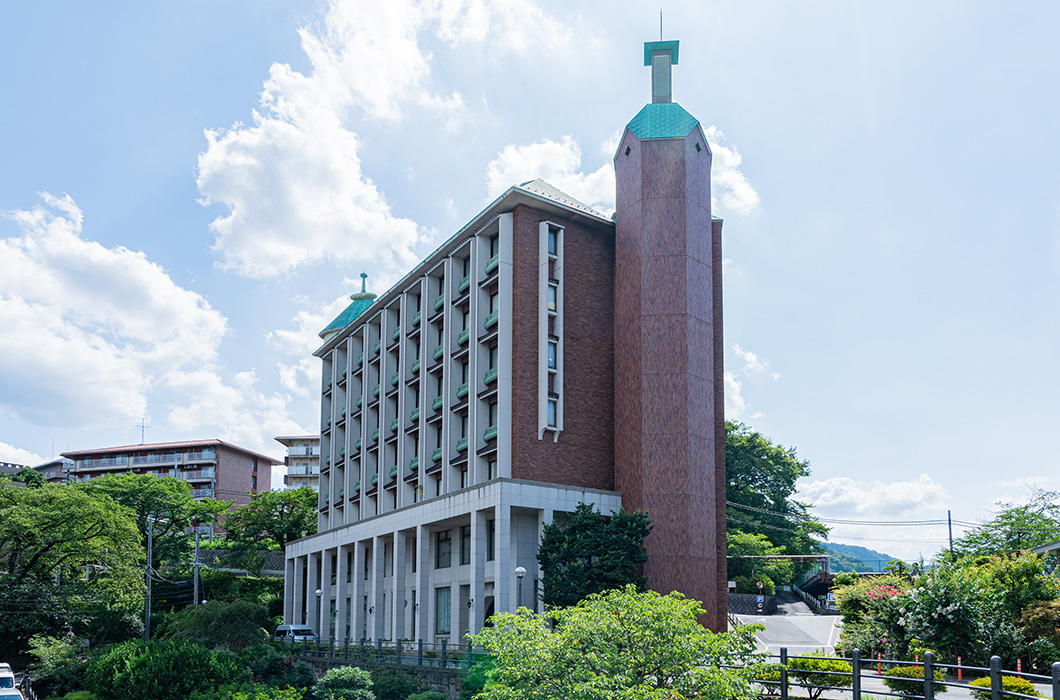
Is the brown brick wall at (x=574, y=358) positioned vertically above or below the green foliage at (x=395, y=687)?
above

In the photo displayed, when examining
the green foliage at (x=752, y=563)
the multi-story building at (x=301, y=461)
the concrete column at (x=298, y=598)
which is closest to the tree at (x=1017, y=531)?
the green foliage at (x=752, y=563)

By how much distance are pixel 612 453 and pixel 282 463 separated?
90.1 m

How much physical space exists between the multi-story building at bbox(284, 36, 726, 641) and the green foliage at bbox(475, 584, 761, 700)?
2506 centimetres

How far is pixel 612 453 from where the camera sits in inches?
1984

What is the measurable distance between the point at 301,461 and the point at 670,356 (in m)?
95.0

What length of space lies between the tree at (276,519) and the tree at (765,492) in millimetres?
34978

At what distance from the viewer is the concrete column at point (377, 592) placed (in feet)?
191

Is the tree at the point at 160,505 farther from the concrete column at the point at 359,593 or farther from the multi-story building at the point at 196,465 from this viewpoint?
the multi-story building at the point at 196,465

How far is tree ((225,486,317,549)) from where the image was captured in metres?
80.4

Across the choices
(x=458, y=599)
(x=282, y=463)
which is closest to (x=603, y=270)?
(x=458, y=599)

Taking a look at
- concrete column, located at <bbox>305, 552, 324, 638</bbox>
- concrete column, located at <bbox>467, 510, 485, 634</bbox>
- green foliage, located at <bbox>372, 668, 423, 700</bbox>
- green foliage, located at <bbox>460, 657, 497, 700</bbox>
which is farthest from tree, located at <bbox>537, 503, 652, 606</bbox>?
concrete column, located at <bbox>305, 552, 324, 638</bbox>

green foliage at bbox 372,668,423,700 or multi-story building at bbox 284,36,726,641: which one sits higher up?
multi-story building at bbox 284,36,726,641

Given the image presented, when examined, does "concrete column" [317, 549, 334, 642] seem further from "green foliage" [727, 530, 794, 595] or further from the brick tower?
"green foliage" [727, 530, 794, 595]

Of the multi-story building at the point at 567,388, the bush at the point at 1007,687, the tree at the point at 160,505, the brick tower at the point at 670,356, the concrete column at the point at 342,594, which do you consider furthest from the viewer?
the tree at the point at 160,505
